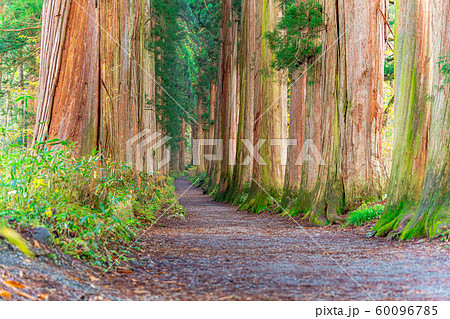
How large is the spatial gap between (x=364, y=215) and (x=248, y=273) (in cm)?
482

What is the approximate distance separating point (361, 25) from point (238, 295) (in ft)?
26.2

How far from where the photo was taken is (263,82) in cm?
1587

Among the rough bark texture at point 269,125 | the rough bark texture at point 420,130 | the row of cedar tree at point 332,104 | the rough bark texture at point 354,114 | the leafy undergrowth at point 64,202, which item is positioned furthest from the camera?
the rough bark texture at point 269,125

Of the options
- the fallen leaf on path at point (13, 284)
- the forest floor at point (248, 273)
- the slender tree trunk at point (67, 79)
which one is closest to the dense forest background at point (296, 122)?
the slender tree trunk at point (67, 79)

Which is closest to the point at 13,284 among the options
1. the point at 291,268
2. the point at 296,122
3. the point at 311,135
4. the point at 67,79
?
the point at 291,268

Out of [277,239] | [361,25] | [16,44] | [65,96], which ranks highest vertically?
Answer: [16,44]

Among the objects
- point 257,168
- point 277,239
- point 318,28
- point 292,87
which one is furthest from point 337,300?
point 257,168

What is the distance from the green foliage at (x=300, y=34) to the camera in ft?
37.6

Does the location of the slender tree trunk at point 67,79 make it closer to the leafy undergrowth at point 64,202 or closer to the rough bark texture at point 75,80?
the rough bark texture at point 75,80

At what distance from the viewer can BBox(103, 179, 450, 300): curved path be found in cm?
386

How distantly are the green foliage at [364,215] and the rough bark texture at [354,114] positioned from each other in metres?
0.53

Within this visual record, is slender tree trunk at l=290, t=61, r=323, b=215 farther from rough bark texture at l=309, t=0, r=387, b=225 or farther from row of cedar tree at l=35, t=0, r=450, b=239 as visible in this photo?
rough bark texture at l=309, t=0, r=387, b=225

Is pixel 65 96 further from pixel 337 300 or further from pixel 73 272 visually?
pixel 337 300

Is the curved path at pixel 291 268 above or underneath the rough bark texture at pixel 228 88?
underneath
